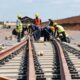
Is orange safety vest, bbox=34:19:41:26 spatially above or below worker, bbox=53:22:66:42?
above

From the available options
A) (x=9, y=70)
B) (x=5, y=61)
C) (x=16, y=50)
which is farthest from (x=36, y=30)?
(x=9, y=70)

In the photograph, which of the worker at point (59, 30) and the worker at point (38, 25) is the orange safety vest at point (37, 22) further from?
the worker at point (59, 30)

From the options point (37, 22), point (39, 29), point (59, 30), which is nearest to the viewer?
point (59, 30)

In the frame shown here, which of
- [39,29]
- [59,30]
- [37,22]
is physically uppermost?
[37,22]

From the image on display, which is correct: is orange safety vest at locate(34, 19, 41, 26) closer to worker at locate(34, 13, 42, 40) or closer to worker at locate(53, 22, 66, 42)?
worker at locate(34, 13, 42, 40)

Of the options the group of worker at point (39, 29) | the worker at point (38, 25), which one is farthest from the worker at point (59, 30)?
the worker at point (38, 25)

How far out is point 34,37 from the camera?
2594 cm

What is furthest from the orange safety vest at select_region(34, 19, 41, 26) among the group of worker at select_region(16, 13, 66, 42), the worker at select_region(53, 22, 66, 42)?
the worker at select_region(53, 22, 66, 42)

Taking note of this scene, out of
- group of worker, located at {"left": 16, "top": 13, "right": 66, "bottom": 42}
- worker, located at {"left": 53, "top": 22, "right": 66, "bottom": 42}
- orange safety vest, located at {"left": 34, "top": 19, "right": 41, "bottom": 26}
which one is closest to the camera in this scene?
worker, located at {"left": 53, "top": 22, "right": 66, "bottom": 42}

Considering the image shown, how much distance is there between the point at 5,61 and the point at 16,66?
1243 mm

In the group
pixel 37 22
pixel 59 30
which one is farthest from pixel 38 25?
pixel 59 30

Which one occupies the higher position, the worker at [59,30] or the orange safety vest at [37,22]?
the orange safety vest at [37,22]

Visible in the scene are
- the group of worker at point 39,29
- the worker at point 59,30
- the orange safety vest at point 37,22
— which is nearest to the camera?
the worker at point 59,30

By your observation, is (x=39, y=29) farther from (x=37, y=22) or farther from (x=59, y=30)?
(x=59, y=30)
